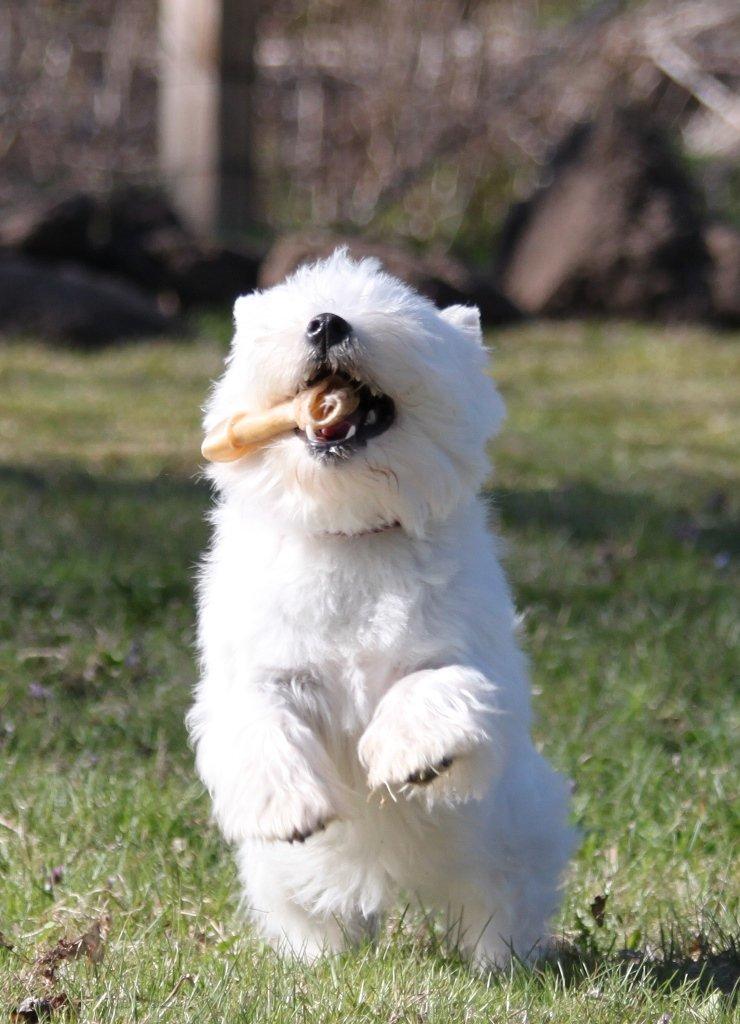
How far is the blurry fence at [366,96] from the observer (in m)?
14.3

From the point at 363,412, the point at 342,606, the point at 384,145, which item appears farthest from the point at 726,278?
the point at 342,606

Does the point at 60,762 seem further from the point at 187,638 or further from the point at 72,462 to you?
the point at 72,462

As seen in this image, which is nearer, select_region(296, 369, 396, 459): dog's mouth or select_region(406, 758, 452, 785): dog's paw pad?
select_region(406, 758, 452, 785): dog's paw pad

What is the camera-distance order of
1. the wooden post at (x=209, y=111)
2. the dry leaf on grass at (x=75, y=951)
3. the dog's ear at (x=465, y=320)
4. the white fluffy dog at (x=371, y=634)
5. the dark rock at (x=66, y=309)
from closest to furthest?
1. the white fluffy dog at (x=371, y=634)
2. the dry leaf on grass at (x=75, y=951)
3. the dog's ear at (x=465, y=320)
4. the dark rock at (x=66, y=309)
5. the wooden post at (x=209, y=111)

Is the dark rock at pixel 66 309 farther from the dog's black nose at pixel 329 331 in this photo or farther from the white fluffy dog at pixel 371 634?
the dog's black nose at pixel 329 331

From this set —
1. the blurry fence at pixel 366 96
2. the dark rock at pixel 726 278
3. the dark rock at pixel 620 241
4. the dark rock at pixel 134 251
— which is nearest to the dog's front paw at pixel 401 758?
the dark rock at pixel 134 251

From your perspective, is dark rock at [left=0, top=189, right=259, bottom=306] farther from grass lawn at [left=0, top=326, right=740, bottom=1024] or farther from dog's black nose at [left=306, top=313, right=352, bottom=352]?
dog's black nose at [left=306, top=313, right=352, bottom=352]

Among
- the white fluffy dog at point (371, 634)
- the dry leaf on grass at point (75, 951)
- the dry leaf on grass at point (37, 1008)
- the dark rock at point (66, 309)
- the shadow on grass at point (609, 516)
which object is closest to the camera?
the dry leaf on grass at point (37, 1008)

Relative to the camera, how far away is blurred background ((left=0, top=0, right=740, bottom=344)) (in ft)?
41.3

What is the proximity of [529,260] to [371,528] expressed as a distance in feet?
33.3

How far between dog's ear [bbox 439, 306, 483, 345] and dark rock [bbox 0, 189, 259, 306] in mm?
8996

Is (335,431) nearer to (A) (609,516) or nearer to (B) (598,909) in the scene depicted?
(B) (598,909)

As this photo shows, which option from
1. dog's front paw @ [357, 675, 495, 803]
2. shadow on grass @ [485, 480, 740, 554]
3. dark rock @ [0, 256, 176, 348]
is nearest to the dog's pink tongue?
dog's front paw @ [357, 675, 495, 803]

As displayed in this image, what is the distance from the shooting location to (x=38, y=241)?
40.8 feet
